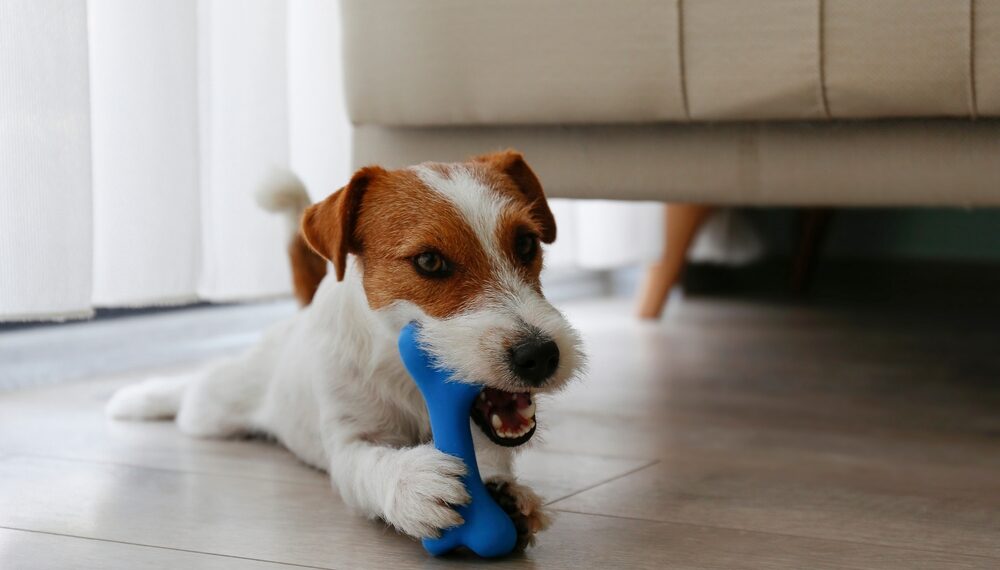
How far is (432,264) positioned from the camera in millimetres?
994

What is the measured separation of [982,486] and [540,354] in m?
0.57

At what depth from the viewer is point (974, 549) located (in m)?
0.95

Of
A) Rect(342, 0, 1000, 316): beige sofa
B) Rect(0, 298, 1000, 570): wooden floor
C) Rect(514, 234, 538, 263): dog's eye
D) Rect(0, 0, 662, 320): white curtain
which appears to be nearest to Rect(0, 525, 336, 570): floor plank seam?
Rect(0, 298, 1000, 570): wooden floor

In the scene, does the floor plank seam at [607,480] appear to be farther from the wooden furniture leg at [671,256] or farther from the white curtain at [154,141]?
the wooden furniture leg at [671,256]

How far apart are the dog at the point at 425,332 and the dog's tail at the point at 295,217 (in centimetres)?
22

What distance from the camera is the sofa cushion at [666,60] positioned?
4.17ft

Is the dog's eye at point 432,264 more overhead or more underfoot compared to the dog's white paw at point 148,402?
more overhead

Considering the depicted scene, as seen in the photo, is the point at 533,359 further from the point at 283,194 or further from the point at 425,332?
the point at 283,194

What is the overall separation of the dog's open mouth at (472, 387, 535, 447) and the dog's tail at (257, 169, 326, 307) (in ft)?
1.72

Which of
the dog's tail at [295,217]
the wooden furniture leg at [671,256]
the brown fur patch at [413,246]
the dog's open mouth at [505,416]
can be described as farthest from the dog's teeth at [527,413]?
the wooden furniture leg at [671,256]

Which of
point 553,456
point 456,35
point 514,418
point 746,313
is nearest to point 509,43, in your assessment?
point 456,35

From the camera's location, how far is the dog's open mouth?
96 cm

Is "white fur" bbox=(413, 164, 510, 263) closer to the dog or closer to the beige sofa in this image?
the dog

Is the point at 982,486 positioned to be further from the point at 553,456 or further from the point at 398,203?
the point at 398,203
